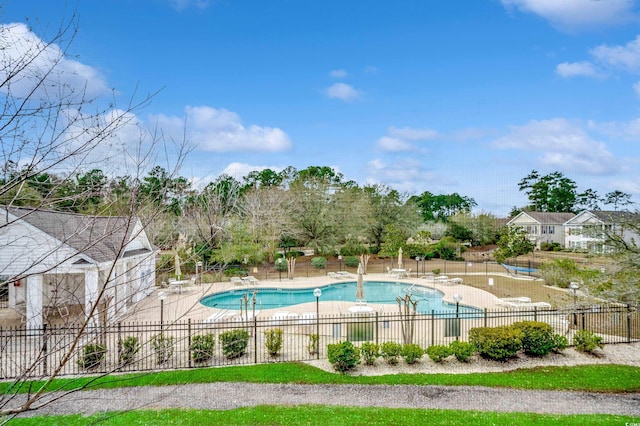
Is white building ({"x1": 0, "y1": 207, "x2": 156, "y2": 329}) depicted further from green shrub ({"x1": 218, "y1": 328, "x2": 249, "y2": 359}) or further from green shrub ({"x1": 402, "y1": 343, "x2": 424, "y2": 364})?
green shrub ({"x1": 402, "y1": 343, "x2": 424, "y2": 364})

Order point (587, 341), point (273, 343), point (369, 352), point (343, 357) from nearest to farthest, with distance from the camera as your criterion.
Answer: point (343, 357), point (369, 352), point (273, 343), point (587, 341)

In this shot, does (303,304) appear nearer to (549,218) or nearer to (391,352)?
(391,352)

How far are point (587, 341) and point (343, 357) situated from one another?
24.3 feet

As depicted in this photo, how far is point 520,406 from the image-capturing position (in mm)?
8000

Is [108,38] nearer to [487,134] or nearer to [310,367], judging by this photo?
[310,367]

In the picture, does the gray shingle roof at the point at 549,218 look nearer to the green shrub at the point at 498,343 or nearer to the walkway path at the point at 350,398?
the green shrub at the point at 498,343

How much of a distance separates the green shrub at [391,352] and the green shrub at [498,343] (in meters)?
2.29

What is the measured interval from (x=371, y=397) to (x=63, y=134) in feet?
25.7

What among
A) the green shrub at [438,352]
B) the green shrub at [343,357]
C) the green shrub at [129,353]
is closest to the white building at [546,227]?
the green shrub at [438,352]

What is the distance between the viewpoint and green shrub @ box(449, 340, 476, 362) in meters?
10.6

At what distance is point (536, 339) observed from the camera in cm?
1095

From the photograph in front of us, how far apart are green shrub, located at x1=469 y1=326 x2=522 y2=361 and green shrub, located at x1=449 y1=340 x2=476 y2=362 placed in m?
0.37

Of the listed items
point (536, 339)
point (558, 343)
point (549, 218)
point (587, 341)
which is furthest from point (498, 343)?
point (549, 218)

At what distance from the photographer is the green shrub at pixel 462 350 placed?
10.6 meters
